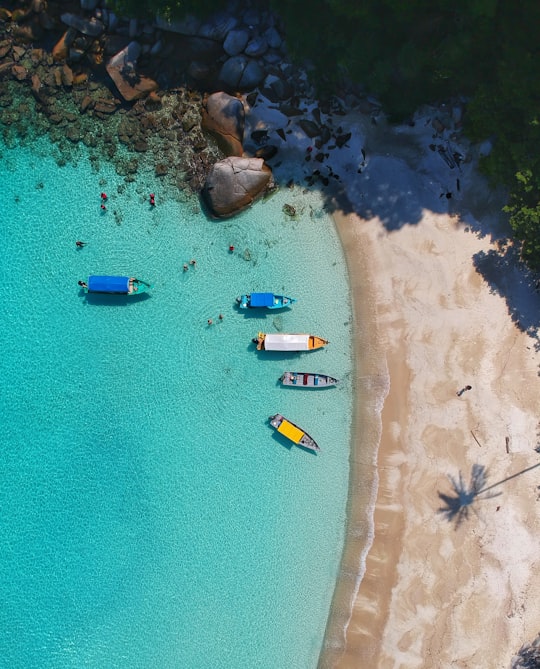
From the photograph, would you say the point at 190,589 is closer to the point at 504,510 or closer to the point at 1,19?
the point at 504,510

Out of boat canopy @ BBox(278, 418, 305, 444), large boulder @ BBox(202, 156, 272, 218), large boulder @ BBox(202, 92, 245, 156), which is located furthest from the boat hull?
boat canopy @ BBox(278, 418, 305, 444)

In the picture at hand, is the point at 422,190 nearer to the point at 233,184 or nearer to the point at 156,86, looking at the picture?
the point at 233,184

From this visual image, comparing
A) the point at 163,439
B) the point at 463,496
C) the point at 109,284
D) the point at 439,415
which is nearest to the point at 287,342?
the point at 163,439

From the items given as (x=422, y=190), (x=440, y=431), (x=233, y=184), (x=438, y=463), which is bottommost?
Answer: (x=438, y=463)

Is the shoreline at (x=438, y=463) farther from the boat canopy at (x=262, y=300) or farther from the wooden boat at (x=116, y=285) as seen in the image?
the wooden boat at (x=116, y=285)

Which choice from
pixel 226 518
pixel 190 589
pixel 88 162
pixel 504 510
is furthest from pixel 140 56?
pixel 504 510

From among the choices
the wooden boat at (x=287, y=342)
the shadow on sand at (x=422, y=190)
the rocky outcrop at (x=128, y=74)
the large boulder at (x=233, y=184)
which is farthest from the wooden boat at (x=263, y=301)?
the rocky outcrop at (x=128, y=74)
